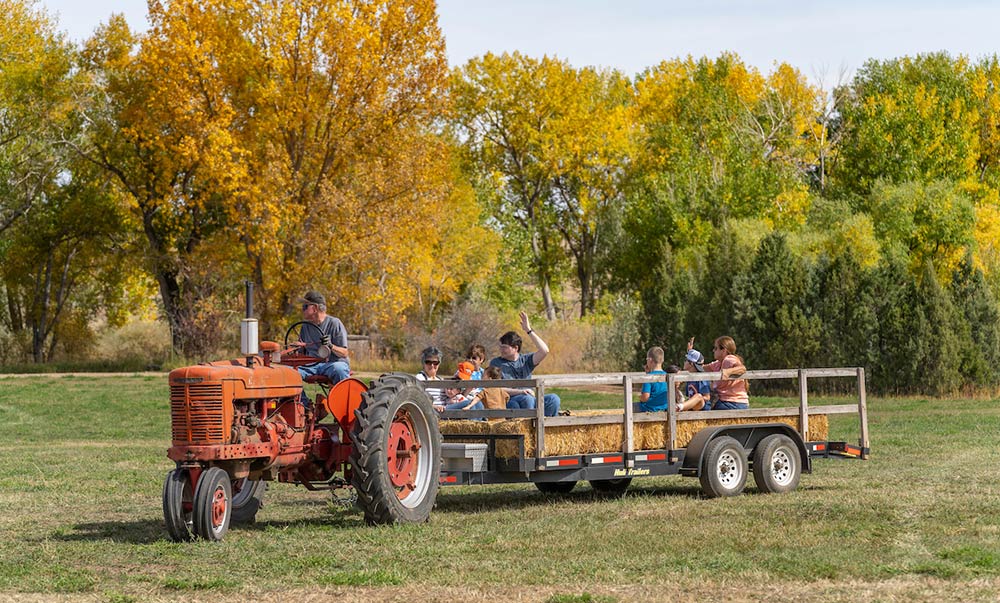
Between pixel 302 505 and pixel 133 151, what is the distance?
3618 centimetres

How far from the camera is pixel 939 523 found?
10680 mm

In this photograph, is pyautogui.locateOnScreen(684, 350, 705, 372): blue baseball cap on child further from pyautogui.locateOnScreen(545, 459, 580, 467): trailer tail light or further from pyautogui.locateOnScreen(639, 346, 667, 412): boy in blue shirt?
pyautogui.locateOnScreen(545, 459, 580, 467): trailer tail light

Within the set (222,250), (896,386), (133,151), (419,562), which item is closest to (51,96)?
(133,151)

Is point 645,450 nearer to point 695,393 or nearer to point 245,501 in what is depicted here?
point 695,393

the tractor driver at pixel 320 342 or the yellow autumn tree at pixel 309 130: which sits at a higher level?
the yellow autumn tree at pixel 309 130

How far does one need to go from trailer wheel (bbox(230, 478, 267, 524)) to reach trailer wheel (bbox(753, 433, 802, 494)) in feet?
16.7

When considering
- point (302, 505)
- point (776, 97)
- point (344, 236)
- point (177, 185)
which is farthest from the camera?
point (776, 97)

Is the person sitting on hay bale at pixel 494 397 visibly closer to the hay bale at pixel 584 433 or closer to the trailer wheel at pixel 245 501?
the hay bale at pixel 584 433

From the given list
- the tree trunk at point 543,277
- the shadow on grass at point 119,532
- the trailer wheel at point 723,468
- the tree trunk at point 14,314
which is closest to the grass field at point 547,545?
the shadow on grass at point 119,532

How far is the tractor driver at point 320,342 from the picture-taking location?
1191cm

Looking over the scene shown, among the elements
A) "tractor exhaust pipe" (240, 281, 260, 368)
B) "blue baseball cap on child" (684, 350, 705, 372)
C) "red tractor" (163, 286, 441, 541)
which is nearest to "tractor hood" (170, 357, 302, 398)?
"red tractor" (163, 286, 441, 541)

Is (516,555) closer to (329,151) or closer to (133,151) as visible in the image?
(329,151)

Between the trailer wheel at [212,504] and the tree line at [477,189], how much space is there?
87.0ft

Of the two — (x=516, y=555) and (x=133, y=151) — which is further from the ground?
(x=133, y=151)
